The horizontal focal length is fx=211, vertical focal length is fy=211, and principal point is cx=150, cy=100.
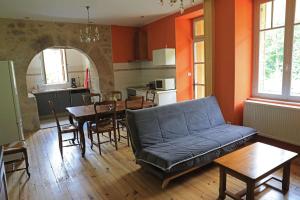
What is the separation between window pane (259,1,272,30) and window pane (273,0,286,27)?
3.4 inches

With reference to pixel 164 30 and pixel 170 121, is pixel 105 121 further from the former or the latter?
pixel 164 30

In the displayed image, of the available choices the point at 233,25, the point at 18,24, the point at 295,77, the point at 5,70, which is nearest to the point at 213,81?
the point at 233,25

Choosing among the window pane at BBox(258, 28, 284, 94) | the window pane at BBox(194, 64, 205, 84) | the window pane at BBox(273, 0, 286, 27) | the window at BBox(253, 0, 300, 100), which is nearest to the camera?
the window at BBox(253, 0, 300, 100)

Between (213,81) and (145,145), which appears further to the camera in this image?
(213,81)

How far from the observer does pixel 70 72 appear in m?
7.39

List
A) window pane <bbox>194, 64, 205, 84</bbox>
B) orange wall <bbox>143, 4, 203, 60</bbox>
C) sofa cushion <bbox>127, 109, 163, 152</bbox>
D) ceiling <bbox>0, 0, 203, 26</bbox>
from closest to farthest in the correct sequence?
1. sofa cushion <bbox>127, 109, 163, 152</bbox>
2. ceiling <bbox>0, 0, 203, 26</bbox>
3. orange wall <bbox>143, 4, 203, 60</bbox>
4. window pane <bbox>194, 64, 205, 84</bbox>

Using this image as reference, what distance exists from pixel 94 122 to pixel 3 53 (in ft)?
9.86

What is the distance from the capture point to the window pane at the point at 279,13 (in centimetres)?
334

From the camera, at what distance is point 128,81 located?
21.4 ft

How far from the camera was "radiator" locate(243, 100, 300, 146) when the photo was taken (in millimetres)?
3124

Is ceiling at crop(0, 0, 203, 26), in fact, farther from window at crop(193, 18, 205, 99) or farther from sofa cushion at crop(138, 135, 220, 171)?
sofa cushion at crop(138, 135, 220, 171)

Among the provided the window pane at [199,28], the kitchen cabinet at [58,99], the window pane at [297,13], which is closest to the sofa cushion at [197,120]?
the window pane at [297,13]

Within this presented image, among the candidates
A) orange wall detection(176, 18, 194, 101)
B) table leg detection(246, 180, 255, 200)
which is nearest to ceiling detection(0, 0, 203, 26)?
orange wall detection(176, 18, 194, 101)

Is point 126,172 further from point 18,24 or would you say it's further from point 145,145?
point 18,24
